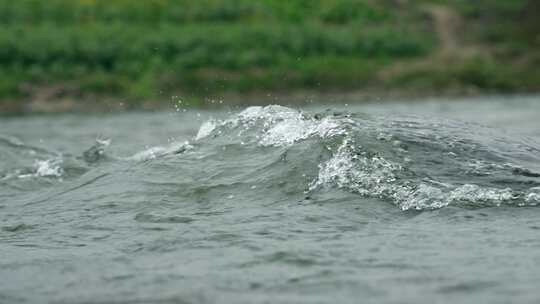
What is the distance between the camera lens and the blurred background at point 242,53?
36094 mm

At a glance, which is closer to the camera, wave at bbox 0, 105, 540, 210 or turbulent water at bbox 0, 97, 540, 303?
turbulent water at bbox 0, 97, 540, 303

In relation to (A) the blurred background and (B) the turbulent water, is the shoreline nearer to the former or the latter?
(A) the blurred background

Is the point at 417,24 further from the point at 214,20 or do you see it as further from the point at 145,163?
the point at 145,163

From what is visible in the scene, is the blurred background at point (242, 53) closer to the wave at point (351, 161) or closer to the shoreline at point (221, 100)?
the shoreline at point (221, 100)

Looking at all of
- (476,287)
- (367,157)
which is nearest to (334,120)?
(367,157)

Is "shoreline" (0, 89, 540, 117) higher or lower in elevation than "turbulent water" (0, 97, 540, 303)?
lower

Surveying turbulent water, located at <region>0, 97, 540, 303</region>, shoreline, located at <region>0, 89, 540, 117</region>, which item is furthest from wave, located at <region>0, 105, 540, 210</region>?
shoreline, located at <region>0, 89, 540, 117</region>

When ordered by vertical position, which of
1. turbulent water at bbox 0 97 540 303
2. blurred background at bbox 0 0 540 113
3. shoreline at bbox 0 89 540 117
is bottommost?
shoreline at bbox 0 89 540 117

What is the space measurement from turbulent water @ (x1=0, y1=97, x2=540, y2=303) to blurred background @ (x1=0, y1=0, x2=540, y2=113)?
2373 centimetres

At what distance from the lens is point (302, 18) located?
45531mm

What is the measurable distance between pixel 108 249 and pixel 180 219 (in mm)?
952

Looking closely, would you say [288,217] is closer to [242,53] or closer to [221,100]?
[221,100]

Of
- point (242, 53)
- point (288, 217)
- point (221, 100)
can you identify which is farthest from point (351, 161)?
point (242, 53)

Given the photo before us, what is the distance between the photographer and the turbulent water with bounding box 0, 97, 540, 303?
5598mm
